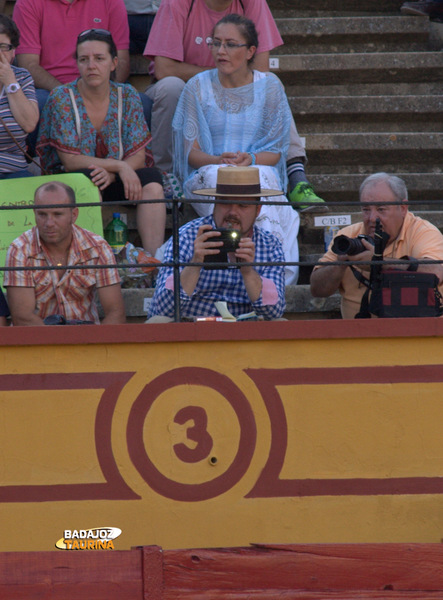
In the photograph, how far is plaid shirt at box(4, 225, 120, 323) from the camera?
4.80 meters

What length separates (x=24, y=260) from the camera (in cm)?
489

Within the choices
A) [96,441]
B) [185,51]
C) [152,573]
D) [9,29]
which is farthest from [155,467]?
[185,51]

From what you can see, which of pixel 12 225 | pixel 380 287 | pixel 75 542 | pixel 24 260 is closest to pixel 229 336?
pixel 380 287

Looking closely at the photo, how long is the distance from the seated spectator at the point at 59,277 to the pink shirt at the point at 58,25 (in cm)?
188

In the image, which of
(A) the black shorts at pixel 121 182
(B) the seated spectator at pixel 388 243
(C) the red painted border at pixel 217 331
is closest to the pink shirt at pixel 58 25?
(A) the black shorts at pixel 121 182

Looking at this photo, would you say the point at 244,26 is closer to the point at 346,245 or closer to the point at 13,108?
the point at 13,108

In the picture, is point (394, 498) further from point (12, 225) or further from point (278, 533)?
point (12, 225)

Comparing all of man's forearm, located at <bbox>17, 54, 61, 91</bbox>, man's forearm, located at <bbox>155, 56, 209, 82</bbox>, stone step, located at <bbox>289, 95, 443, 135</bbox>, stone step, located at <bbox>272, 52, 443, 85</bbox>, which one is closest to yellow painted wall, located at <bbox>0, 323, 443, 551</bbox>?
man's forearm, located at <bbox>17, 54, 61, 91</bbox>

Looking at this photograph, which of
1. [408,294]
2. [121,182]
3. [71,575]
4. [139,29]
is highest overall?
[139,29]

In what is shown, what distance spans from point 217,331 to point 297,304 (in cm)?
148

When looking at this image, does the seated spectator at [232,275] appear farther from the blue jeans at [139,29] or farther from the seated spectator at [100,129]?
the blue jeans at [139,29]

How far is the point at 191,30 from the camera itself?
21.7 feet

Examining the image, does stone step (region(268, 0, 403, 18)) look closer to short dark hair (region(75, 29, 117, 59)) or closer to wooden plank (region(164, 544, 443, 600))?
short dark hair (region(75, 29, 117, 59))

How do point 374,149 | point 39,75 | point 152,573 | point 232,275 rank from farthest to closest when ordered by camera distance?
1. point 374,149
2. point 39,75
3. point 232,275
4. point 152,573
